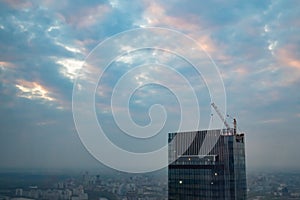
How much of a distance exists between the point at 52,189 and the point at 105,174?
1.66 m

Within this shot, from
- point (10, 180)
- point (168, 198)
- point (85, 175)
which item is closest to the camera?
point (10, 180)

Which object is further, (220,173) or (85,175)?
(220,173)

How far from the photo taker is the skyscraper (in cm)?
1953

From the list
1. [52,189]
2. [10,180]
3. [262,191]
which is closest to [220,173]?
[262,191]

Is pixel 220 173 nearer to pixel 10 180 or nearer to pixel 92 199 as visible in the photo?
pixel 92 199

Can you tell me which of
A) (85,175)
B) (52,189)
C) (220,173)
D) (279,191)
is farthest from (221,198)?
(52,189)

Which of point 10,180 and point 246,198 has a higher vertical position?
point 10,180

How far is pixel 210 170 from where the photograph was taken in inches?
784

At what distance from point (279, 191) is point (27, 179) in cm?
1347

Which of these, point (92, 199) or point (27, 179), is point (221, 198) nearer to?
point (92, 199)

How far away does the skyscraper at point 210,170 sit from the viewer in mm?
19531

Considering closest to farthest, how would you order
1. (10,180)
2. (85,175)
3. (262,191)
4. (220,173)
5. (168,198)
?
(10,180), (85,175), (262,191), (220,173), (168,198)

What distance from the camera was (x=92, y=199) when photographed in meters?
9.42

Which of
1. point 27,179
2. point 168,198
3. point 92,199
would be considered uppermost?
point 27,179
